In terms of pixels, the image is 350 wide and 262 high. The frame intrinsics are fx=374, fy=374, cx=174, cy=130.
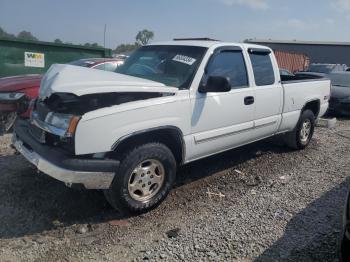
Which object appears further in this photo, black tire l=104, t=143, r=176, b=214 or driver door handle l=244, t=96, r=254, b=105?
driver door handle l=244, t=96, r=254, b=105

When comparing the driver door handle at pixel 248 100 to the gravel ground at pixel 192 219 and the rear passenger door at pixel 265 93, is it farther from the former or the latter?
the gravel ground at pixel 192 219

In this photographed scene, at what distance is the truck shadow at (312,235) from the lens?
3.36 metres

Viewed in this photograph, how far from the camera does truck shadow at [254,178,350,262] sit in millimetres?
3355

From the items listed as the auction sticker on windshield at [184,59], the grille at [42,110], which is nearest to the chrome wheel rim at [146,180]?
the grille at [42,110]

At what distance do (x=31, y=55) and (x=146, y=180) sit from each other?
6819 millimetres

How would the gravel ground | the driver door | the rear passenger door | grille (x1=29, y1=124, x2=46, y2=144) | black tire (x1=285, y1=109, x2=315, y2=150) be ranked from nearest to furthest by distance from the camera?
the gravel ground < grille (x1=29, y1=124, x2=46, y2=144) < the driver door < the rear passenger door < black tire (x1=285, y1=109, x2=315, y2=150)

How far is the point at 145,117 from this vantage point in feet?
12.3

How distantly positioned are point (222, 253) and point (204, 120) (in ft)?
5.21

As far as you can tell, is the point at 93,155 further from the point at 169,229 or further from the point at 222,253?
the point at 222,253

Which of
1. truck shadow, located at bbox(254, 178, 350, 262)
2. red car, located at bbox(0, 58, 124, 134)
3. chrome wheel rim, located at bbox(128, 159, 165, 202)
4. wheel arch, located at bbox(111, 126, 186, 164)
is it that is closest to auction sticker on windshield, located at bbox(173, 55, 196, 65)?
wheel arch, located at bbox(111, 126, 186, 164)

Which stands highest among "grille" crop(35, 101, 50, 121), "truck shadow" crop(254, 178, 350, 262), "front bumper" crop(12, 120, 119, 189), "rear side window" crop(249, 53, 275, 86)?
"rear side window" crop(249, 53, 275, 86)

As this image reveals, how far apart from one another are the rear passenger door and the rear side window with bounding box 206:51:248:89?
0.81ft

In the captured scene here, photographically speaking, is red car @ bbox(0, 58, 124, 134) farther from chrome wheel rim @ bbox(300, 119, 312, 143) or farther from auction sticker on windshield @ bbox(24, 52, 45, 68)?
chrome wheel rim @ bbox(300, 119, 312, 143)

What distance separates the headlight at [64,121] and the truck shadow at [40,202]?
3.12ft
